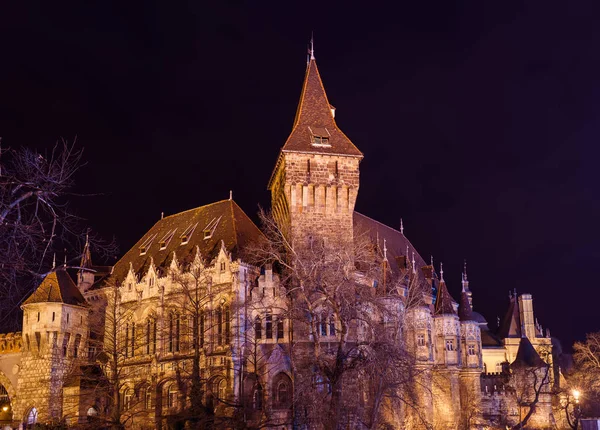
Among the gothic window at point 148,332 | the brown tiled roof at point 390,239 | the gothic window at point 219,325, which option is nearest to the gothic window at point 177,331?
the gothic window at point 148,332

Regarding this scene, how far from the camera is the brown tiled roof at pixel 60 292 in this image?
181 feet

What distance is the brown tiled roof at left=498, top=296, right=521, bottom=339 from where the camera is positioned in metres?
84.4

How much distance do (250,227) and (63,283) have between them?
15503mm

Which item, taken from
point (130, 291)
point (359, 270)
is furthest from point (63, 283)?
point (359, 270)

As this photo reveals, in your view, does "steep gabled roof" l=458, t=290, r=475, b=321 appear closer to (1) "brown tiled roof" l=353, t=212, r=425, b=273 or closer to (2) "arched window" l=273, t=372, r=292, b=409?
(1) "brown tiled roof" l=353, t=212, r=425, b=273

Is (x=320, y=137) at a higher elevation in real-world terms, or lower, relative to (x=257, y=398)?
higher

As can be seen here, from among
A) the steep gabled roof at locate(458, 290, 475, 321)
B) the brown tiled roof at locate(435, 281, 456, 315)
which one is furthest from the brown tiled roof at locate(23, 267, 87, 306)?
the steep gabled roof at locate(458, 290, 475, 321)

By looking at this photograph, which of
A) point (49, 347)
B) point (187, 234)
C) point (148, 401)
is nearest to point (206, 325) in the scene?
point (148, 401)

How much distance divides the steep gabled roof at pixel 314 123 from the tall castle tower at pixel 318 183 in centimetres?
7

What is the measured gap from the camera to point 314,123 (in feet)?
178

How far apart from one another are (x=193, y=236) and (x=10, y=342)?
16286 mm

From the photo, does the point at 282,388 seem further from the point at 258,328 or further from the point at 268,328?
the point at 258,328

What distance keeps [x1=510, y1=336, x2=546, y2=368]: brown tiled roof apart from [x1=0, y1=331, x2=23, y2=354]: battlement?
148 feet

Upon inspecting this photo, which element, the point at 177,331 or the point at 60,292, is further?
the point at 60,292
